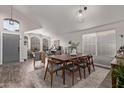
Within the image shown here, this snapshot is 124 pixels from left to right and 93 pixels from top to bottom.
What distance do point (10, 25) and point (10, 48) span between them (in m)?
1.34

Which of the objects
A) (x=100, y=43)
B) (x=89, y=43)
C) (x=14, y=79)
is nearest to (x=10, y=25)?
(x=14, y=79)

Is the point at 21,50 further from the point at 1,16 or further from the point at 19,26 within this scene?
the point at 1,16

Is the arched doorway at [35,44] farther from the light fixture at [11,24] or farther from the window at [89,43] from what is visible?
the window at [89,43]

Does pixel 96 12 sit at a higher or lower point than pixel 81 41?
higher

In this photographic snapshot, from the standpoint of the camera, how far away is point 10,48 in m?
5.96

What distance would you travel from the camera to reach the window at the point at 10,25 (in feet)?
19.0

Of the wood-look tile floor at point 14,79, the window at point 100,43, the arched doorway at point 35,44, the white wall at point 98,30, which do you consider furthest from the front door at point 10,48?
the window at point 100,43

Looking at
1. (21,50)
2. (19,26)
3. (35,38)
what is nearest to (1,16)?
(19,26)

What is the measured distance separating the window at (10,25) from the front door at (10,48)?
367 mm

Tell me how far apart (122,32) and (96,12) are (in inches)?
52.7

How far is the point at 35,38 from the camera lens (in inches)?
356

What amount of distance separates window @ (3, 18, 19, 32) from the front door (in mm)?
367

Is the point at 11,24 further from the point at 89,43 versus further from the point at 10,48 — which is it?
the point at 89,43

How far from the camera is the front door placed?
575cm
